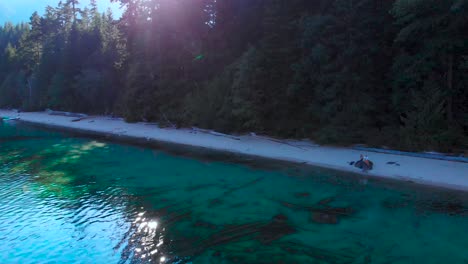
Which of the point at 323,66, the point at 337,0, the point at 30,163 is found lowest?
the point at 30,163

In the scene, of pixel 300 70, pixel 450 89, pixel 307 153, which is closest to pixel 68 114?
pixel 300 70

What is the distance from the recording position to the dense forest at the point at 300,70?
583 inches

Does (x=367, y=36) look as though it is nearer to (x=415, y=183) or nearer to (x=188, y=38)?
(x=415, y=183)

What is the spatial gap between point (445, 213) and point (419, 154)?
16.8 ft

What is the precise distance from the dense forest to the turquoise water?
14.4ft

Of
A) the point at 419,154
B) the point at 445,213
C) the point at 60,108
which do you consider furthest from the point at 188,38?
the point at 60,108

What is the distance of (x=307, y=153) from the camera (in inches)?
648

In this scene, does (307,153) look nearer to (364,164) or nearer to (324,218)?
(364,164)

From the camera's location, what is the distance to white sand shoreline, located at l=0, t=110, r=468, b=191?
12.5 meters

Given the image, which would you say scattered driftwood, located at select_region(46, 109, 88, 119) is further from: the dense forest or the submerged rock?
the submerged rock

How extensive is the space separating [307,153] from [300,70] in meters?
4.98

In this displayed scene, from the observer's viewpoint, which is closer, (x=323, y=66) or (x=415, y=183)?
(x=415, y=183)

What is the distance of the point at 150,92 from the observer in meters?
27.4

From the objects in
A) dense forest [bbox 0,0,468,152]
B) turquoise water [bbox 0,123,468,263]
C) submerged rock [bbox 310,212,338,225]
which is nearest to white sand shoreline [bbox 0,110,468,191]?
turquoise water [bbox 0,123,468,263]
